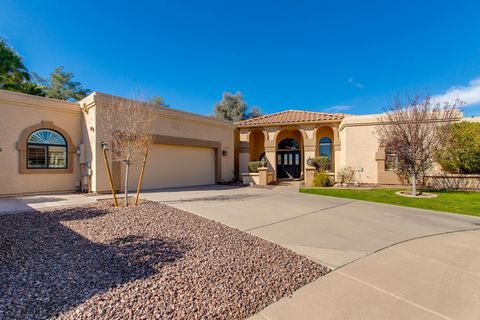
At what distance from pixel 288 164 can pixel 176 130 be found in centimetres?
975

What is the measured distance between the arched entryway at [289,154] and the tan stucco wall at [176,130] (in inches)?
167

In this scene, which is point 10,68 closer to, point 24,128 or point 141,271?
point 24,128

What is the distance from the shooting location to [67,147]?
12.1 metres

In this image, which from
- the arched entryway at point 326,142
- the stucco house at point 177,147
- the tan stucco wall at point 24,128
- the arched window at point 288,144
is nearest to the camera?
the tan stucco wall at point 24,128

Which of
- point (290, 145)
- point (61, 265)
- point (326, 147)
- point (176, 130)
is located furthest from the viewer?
point (290, 145)

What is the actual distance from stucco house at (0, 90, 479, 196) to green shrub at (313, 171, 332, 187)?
22.9 inches

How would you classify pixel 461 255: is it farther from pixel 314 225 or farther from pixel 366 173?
pixel 366 173

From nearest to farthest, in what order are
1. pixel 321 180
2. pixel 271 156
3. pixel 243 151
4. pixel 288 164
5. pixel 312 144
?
pixel 321 180, pixel 312 144, pixel 271 156, pixel 243 151, pixel 288 164

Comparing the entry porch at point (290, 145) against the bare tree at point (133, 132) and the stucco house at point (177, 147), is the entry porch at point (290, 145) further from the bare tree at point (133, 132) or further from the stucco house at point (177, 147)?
the bare tree at point (133, 132)

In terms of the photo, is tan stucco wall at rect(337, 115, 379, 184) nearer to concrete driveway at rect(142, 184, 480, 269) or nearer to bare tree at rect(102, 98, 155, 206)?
concrete driveway at rect(142, 184, 480, 269)

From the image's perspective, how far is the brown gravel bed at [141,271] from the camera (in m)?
2.69

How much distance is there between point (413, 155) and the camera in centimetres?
1169

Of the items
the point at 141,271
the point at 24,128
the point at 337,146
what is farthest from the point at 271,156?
the point at 141,271

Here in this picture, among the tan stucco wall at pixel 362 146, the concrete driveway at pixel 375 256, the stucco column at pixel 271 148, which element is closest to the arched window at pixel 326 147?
the tan stucco wall at pixel 362 146
